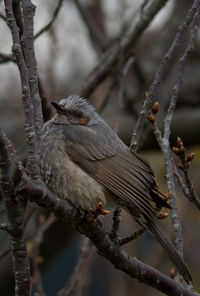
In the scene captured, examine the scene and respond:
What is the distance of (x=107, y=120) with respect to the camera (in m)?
6.75

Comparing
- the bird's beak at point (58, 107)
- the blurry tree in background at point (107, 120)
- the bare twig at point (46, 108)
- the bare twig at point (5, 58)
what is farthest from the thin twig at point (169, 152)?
the bare twig at point (5, 58)

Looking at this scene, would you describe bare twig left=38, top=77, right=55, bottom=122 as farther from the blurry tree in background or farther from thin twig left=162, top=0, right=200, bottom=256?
thin twig left=162, top=0, right=200, bottom=256

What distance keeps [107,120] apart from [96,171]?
2616 mm

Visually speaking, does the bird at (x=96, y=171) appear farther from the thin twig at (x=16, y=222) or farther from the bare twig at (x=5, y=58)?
the thin twig at (x=16, y=222)

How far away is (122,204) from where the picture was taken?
387cm

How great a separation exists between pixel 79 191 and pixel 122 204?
1.02 ft

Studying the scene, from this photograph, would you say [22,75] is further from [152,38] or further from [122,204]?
[152,38]

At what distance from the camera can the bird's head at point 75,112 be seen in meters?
4.73

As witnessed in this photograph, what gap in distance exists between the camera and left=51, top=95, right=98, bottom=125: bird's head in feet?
15.5

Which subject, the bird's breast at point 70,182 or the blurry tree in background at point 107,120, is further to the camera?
the bird's breast at point 70,182

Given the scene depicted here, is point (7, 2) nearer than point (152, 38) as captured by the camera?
Yes

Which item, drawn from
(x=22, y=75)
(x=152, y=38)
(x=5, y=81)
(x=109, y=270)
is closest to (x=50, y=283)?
(x=109, y=270)

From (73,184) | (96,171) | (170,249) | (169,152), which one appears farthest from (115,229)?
(96,171)

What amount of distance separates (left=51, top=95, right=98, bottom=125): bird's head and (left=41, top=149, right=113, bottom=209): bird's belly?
2.17 feet
